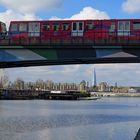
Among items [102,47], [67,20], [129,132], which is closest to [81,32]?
[67,20]

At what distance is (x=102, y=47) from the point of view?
170 ft

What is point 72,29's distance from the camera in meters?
58.6

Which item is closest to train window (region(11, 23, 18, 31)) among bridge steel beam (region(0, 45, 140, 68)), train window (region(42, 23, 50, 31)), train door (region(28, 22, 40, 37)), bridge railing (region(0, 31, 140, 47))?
train door (region(28, 22, 40, 37))

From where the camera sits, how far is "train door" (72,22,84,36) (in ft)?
191

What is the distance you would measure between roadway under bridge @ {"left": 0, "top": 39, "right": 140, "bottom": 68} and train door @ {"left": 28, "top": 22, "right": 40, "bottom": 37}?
6445 mm

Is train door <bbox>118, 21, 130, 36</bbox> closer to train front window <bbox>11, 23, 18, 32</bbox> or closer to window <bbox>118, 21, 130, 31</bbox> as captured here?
window <bbox>118, 21, 130, 31</bbox>

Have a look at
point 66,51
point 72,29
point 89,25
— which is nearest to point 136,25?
point 89,25

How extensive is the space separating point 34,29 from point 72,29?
5824 millimetres

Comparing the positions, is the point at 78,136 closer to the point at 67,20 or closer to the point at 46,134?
the point at 46,134

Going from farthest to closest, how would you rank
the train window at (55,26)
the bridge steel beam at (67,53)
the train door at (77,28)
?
the train window at (55,26)
the train door at (77,28)
the bridge steel beam at (67,53)

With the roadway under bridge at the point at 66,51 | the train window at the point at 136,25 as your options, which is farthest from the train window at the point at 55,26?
the train window at the point at 136,25

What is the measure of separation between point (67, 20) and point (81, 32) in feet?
9.26

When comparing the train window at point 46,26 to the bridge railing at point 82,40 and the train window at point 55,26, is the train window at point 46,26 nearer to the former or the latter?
the train window at point 55,26

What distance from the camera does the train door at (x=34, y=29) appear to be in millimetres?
60156
